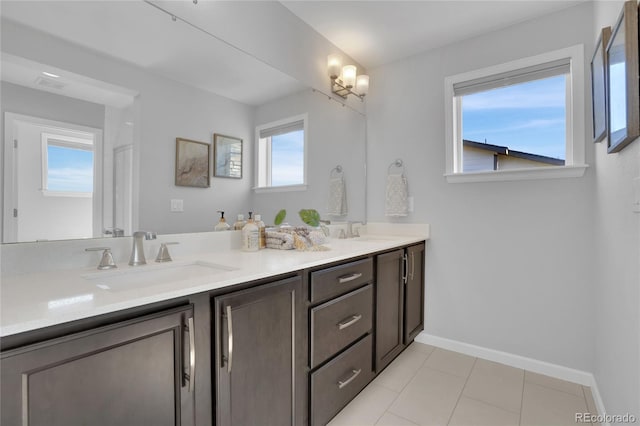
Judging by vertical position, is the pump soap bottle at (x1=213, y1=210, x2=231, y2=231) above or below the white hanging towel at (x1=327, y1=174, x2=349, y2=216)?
below

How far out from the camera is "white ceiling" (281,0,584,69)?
2.00 m

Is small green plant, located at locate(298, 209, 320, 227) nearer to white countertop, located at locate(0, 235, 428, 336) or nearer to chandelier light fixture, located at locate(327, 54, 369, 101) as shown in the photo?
white countertop, located at locate(0, 235, 428, 336)

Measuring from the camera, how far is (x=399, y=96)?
266cm

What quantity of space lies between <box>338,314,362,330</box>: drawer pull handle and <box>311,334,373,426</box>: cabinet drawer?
139 millimetres

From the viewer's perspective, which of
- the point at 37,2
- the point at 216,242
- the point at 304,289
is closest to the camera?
the point at 37,2

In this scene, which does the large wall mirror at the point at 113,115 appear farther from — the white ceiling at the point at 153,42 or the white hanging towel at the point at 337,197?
the white hanging towel at the point at 337,197

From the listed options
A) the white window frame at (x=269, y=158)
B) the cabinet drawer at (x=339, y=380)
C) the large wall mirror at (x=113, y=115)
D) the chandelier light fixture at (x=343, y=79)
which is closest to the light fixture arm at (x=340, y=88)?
the chandelier light fixture at (x=343, y=79)

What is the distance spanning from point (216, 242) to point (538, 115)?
2.31m

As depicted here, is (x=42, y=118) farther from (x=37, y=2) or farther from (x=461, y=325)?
(x=461, y=325)

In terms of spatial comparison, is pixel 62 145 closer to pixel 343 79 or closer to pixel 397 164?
pixel 343 79

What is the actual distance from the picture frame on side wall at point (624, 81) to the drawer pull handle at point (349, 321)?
134 cm

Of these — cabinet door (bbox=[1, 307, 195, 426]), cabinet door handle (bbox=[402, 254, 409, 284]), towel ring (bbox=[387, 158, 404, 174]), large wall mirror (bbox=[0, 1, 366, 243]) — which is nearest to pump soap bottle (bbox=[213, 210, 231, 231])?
large wall mirror (bbox=[0, 1, 366, 243])

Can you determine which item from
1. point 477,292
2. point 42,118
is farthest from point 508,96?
point 42,118
